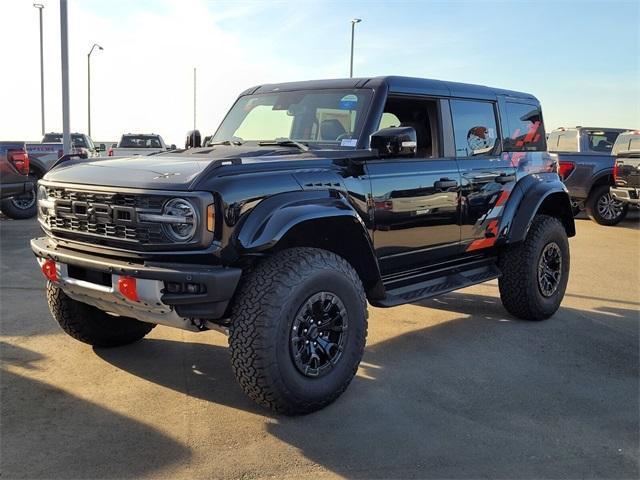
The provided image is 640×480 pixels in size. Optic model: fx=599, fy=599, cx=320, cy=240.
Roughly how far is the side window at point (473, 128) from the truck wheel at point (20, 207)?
10.0 meters

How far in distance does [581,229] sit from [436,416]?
385 inches

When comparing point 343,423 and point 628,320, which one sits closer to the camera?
point 343,423

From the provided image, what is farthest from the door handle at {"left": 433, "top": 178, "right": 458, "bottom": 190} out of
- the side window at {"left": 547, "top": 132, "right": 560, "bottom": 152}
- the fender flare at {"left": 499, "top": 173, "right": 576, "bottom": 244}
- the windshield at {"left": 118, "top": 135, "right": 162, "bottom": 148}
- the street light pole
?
the windshield at {"left": 118, "top": 135, "right": 162, "bottom": 148}

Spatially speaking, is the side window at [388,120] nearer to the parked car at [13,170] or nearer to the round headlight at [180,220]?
the round headlight at [180,220]

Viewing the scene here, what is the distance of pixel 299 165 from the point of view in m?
3.59

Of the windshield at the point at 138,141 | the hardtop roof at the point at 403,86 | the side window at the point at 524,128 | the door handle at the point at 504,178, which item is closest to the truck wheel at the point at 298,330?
the hardtop roof at the point at 403,86

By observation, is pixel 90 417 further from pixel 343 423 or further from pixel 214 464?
pixel 343 423

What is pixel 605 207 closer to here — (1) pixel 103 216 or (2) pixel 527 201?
(2) pixel 527 201

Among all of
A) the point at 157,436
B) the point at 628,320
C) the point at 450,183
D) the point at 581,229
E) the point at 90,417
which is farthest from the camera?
the point at 581,229

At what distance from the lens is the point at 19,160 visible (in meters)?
10.3

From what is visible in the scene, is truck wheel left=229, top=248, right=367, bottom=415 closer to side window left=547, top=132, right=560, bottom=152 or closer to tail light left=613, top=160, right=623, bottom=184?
tail light left=613, top=160, right=623, bottom=184

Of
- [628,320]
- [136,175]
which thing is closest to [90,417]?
[136,175]

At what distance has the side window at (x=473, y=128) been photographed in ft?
16.1

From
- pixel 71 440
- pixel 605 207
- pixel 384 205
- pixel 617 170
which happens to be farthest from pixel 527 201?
pixel 605 207
